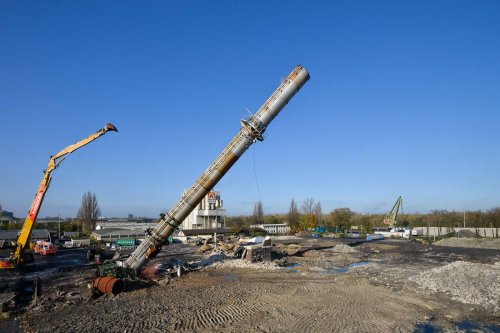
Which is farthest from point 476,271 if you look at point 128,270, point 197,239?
point 197,239

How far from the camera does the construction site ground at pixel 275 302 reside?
14.8 meters

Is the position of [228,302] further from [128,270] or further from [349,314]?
[128,270]

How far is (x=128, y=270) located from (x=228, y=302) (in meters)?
8.19

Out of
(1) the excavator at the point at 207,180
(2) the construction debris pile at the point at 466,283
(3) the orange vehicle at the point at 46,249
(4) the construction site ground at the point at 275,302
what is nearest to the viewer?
(4) the construction site ground at the point at 275,302

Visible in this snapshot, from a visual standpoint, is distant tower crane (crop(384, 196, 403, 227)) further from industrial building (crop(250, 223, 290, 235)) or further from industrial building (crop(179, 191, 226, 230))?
industrial building (crop(179, 191, 226, 230))

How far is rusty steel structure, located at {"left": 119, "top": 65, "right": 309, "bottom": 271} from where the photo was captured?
22.0m

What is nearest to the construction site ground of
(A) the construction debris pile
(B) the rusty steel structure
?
(A) the construction debris pile

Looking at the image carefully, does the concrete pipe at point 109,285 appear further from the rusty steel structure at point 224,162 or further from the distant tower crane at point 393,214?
the distant tower crane at point 393,214

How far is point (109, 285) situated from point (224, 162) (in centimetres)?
991

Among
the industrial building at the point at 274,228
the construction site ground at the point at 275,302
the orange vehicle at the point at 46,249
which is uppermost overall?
the construction site ground at the point at 275,302

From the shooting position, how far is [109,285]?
19.8 meters

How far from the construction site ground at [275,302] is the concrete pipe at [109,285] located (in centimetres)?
43

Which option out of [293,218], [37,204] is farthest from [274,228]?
[37,204]

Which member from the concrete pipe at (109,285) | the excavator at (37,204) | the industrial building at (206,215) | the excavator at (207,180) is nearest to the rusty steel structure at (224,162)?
the excavator at (207,180)
